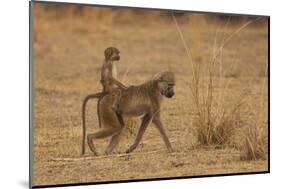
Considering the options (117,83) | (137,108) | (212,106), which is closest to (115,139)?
(137,108)

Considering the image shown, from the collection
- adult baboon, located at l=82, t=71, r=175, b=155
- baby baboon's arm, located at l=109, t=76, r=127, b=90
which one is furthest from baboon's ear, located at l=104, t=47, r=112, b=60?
adult baboon, located at l=82, t=71, r=175, b=155

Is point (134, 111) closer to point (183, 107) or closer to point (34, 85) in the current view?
point (183, 107)

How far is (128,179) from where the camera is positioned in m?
4.44

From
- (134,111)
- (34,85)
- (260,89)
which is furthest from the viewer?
(260,89)

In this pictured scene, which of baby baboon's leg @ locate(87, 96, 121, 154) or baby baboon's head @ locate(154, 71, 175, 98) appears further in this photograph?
baby baboon's head @ locate(154, 71, 175, 98)

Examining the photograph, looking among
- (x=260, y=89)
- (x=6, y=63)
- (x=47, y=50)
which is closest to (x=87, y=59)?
(x=47, y=50)

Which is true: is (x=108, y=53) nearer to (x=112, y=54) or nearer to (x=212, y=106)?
(x=112, y=54)

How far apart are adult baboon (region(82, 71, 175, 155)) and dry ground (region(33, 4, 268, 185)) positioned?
0.17 feet

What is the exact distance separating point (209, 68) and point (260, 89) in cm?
53

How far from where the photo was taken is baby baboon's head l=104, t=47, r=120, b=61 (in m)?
4.40

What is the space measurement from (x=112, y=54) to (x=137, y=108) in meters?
0.47

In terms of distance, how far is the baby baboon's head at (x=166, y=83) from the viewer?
4.55m

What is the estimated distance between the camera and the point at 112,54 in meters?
4.41

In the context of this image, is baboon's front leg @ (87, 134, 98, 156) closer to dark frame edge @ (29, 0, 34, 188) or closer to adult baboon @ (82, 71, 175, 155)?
adult baboon @ (82, 71, 175, 155)
